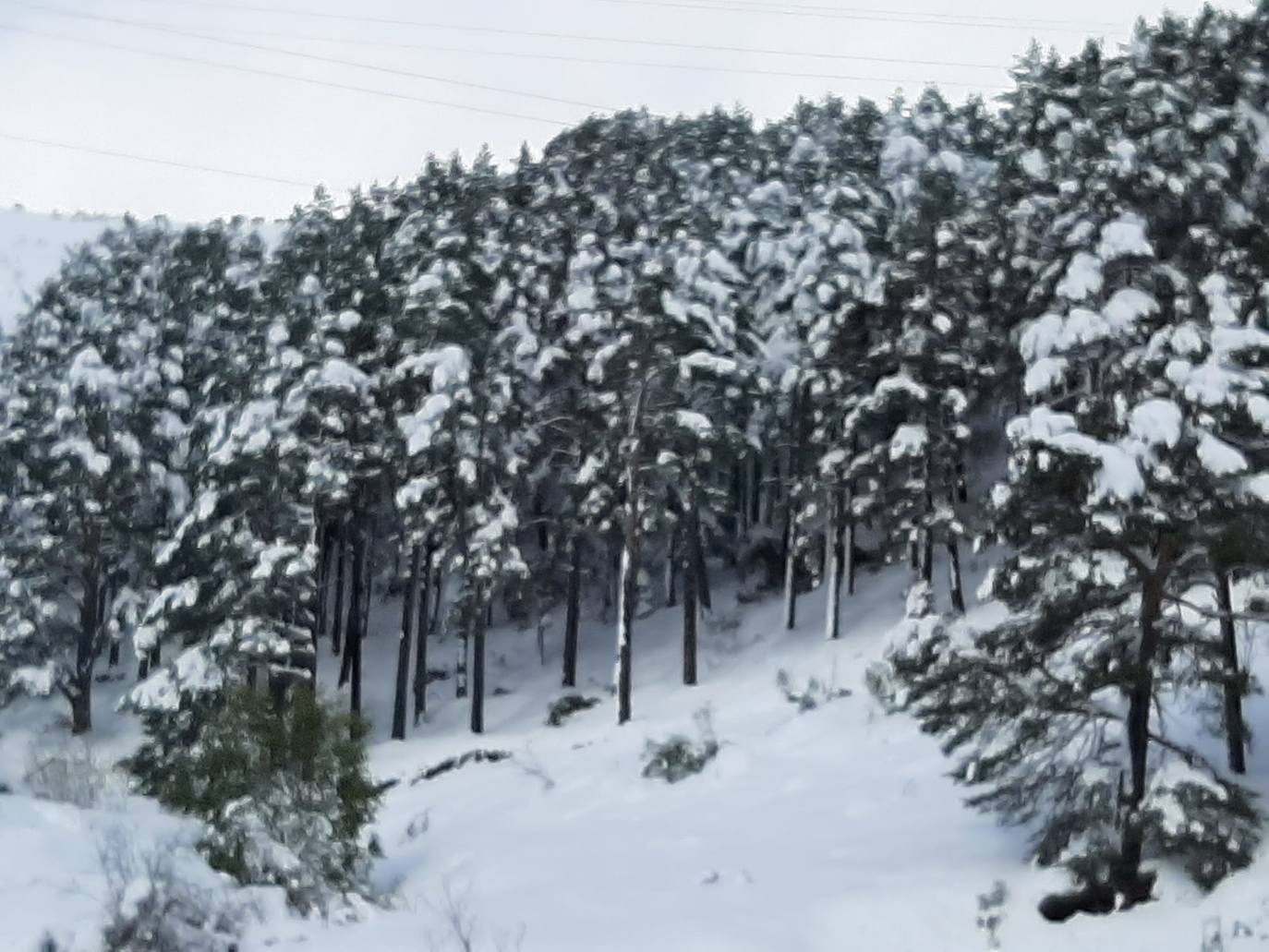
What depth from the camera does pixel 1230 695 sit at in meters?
14.1

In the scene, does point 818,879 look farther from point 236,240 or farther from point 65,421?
point 236,240

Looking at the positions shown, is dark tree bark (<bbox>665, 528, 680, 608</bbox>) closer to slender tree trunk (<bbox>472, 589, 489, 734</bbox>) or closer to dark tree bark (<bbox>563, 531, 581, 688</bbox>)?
dark tree bark (<bbox>563, 531, 581, 688</bbox>)

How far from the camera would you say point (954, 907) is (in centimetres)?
1387

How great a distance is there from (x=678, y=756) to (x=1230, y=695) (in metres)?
12.5

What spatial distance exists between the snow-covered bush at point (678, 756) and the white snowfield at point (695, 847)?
1.20 feet

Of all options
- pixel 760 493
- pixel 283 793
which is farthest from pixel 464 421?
pixel 760 493

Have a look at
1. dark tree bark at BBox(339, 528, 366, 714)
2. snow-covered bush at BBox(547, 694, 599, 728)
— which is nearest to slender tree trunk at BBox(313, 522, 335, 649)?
dark tree bark at BBox(339, 528, 366, 714)

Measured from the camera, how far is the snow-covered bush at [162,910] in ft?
35.0

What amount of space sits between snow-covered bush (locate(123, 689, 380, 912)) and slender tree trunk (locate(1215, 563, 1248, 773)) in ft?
38.0

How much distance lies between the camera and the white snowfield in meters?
12.4

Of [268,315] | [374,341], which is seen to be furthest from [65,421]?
[374,341]

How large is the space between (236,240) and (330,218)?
10550 mm

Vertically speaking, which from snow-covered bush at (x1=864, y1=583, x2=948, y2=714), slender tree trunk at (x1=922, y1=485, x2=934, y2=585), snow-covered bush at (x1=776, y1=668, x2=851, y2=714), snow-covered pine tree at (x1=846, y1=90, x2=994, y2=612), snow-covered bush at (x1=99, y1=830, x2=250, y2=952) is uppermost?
snow-covered pine tree at (x1=846, y1=90, x2=994, y2=612)

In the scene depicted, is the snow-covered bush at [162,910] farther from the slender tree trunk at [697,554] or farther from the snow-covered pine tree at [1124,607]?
the slender tree trunk at [697,554]
